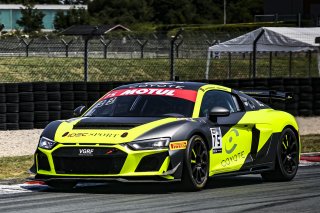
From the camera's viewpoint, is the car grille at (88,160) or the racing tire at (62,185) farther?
the racing tire at (62,185)

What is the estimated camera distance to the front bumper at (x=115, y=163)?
33.7 ft

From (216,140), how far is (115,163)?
1428 millimetres

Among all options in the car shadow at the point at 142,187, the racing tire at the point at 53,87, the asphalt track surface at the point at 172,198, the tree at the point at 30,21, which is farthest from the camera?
the tree at the point at 30,21

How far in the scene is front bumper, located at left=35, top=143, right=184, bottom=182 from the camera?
10.3 m

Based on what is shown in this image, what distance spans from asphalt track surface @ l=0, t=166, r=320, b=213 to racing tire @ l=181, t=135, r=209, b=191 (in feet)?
0.37

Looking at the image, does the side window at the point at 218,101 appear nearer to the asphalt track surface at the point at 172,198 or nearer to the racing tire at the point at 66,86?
the asphalt track surface at the point at 172,198

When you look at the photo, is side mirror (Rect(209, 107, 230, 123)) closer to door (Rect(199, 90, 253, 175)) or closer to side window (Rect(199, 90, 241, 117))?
door (Rect(199, 90, 253, 175))

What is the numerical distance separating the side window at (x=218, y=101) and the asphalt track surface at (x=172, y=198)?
95 cm

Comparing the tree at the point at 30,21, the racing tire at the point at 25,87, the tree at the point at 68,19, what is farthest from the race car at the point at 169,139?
the tree at the point at 68,19

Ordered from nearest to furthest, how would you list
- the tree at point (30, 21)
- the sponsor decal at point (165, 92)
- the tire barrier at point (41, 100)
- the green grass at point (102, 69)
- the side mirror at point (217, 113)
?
the side mirror at point (217, 113), the sponsor decal at point (165, 92), the tire barrier at point (41, 100), the green grass at point (102, 69), the tree at point (30, 21)

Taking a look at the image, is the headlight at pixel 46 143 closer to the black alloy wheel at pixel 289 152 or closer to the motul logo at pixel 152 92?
the motul logo at pixel 152 92

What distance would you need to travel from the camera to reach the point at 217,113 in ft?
36.5

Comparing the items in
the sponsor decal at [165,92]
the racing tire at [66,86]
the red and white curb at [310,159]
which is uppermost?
the sponsor decal at [165,92]

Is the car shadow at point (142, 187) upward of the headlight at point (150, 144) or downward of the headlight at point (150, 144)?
downward
